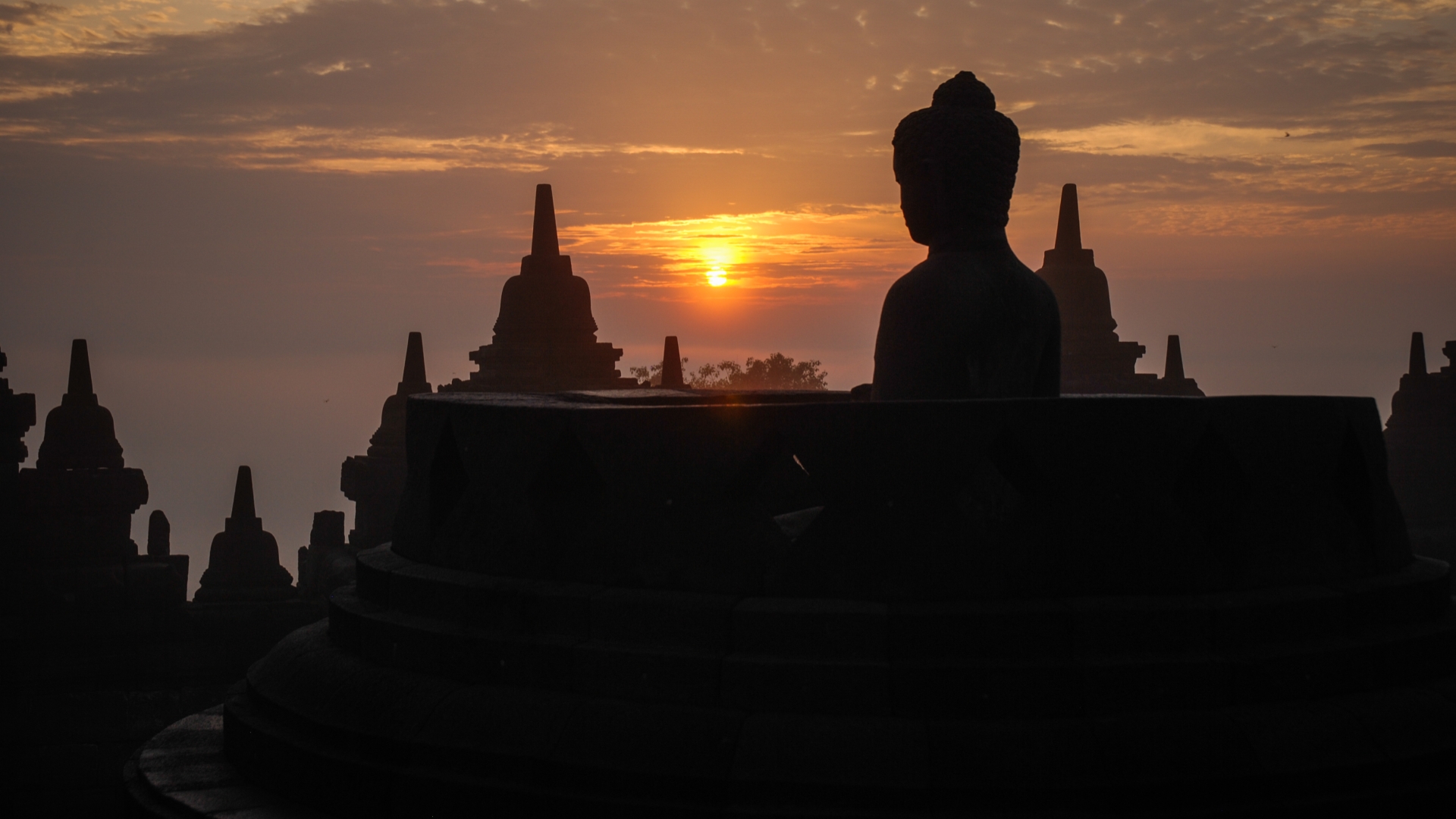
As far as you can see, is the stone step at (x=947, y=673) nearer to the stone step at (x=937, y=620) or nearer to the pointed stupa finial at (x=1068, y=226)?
the stone step at (x=937, y=620)

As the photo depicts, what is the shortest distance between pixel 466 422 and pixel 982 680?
2038mm

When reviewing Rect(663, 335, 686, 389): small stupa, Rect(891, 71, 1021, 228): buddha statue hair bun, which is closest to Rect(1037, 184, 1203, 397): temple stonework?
Rect(663, 335, 686, 389): small stupa

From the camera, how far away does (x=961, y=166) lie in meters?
4.79

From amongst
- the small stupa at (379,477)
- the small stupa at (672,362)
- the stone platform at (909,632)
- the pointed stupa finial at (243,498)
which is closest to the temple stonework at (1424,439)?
the small stupa at (672,362)

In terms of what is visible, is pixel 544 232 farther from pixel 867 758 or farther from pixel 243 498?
pixel 867 758

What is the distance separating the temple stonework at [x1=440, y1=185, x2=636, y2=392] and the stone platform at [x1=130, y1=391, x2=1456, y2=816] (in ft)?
52.3

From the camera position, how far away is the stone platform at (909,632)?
3525 mm

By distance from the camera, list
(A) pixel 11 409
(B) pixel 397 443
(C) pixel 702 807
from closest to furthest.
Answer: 1. (C) pixel 702 807
2. (A) pixel 11 409
3. (B) pixel 397 443

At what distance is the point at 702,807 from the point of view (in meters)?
3.53


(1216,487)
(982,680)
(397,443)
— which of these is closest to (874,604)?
(982,680)

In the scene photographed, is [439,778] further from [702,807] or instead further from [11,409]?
[11,409]

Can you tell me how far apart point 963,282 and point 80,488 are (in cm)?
1383

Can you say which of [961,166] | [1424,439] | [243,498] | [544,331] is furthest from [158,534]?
[1424,439]

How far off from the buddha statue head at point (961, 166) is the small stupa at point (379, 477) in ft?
47.9
